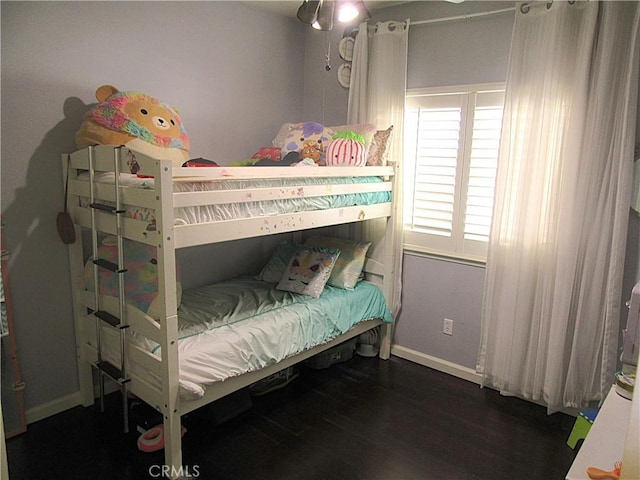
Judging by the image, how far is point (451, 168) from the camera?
3045 mm

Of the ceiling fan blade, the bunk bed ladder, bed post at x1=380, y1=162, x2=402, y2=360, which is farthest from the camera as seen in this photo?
bed post at x1=380, y1=162, x2=402, y2=360

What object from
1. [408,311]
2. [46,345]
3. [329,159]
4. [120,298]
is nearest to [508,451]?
[408,311]

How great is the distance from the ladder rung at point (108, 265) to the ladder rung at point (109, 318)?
0.79 ft

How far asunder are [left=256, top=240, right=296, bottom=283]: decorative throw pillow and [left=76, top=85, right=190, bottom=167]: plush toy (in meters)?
1.13

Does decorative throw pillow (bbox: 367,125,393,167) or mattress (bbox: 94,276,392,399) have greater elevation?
decorative throw pillow (bbox: 367,125,393,167)

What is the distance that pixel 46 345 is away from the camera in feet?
8.03

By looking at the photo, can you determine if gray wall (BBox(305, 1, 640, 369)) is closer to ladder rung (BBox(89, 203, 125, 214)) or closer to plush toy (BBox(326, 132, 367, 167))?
plush toy (BBox(326, 132, 367, 167))

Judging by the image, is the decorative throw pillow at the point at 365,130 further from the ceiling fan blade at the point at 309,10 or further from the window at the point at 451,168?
the ceiling fan blade at the point at 309,10

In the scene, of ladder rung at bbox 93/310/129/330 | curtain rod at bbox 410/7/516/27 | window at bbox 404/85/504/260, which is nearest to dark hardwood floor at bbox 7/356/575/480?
ladder rung at bbox 93/310/129/330

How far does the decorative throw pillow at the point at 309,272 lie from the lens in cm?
298

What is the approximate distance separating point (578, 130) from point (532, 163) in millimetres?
284

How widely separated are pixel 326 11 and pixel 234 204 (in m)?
1.18

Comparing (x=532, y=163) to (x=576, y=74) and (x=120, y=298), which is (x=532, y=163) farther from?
(x=120, y=298)

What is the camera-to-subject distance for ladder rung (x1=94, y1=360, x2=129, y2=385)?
2199 millimetres
